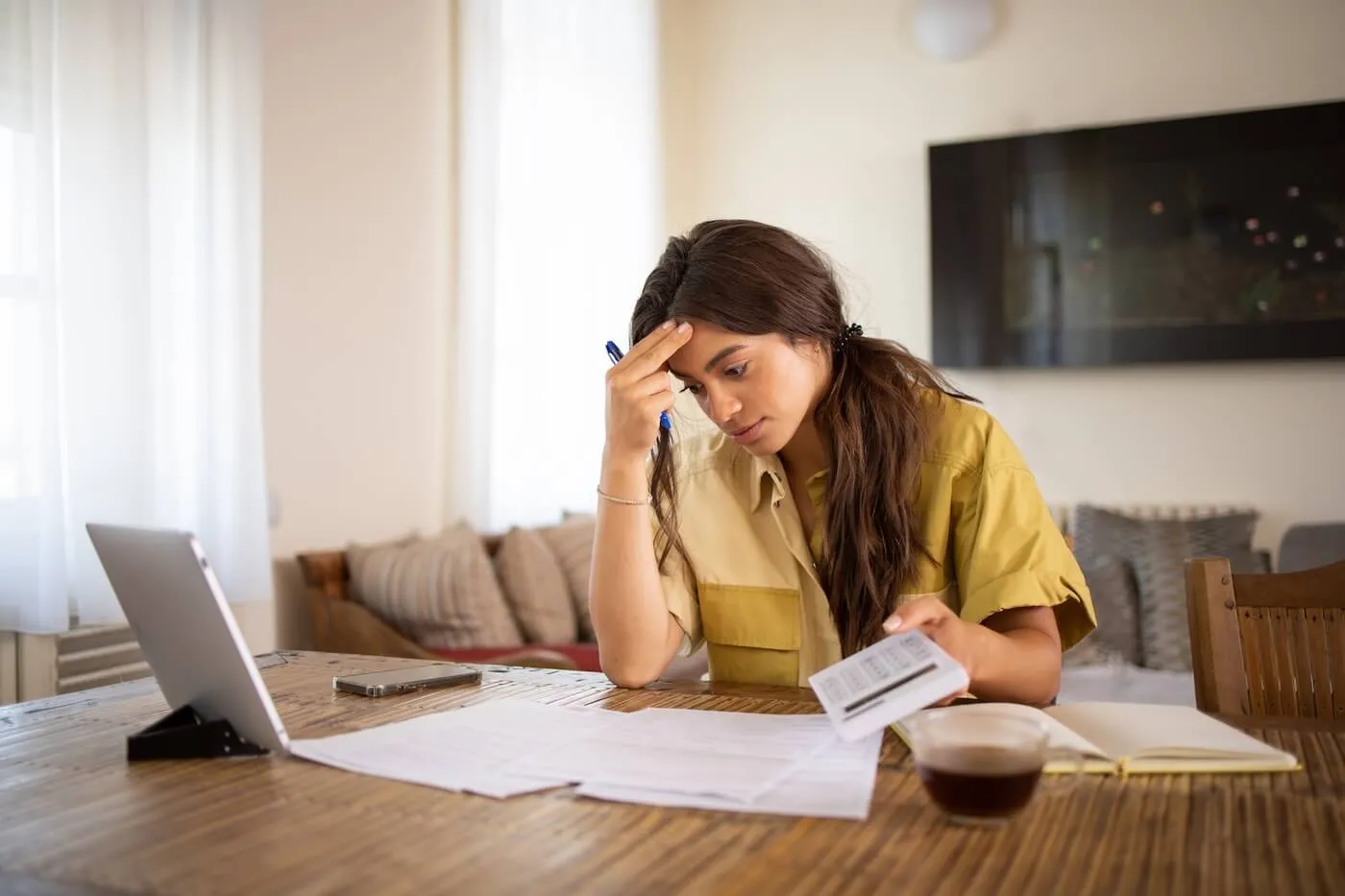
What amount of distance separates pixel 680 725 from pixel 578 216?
291 cm

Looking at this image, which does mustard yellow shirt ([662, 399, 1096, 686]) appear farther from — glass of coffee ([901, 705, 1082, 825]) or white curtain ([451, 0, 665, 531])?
white curtain ([451, 0, 665, 531])

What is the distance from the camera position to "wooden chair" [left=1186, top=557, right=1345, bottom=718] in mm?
1403

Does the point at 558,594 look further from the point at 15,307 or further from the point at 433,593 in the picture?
the point at 15,307

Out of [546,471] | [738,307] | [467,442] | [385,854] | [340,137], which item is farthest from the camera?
[546,471]

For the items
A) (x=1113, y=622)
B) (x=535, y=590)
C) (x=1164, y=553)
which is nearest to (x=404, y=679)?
(x=535, y=590)

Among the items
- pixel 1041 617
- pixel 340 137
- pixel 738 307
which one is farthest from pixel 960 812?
pixel 340 137

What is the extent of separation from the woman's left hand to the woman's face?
0.39 metres

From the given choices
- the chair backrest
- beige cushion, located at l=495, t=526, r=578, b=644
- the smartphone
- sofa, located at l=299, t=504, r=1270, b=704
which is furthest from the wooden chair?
the chair backrest

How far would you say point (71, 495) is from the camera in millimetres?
2330

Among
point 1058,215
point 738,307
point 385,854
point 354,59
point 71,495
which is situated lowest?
point 385,854

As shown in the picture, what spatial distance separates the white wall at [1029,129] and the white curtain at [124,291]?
219cm

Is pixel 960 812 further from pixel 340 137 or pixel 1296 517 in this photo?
pixel 1296 517

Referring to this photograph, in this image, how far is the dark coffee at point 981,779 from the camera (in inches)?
34.1

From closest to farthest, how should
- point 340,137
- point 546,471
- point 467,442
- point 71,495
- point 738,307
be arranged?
point 738,307, point 71,495, point 340,137, point 467,442, point 546,471
